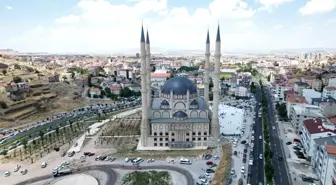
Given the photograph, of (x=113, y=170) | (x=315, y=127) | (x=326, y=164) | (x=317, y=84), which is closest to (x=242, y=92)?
(x=317, y=84)

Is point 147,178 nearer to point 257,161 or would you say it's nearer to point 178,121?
point 178,121

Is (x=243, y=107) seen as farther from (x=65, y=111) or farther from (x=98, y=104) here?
(x=65, y=111)

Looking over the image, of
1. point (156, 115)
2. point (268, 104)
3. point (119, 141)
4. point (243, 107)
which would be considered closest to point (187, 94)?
point (156, 115)

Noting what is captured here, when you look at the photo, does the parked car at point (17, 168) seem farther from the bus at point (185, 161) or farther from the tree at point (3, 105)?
the tree at point (3, 105)

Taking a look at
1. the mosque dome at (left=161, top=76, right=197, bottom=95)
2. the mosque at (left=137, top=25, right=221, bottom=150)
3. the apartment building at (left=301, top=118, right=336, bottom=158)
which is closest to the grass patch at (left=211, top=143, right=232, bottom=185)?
the mosque at (left=137, top=25, right=221, bottom=150)

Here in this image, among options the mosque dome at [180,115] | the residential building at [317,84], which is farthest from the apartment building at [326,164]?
the residential building at [317,84]

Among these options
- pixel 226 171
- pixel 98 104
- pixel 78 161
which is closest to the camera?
pixel 226 171
